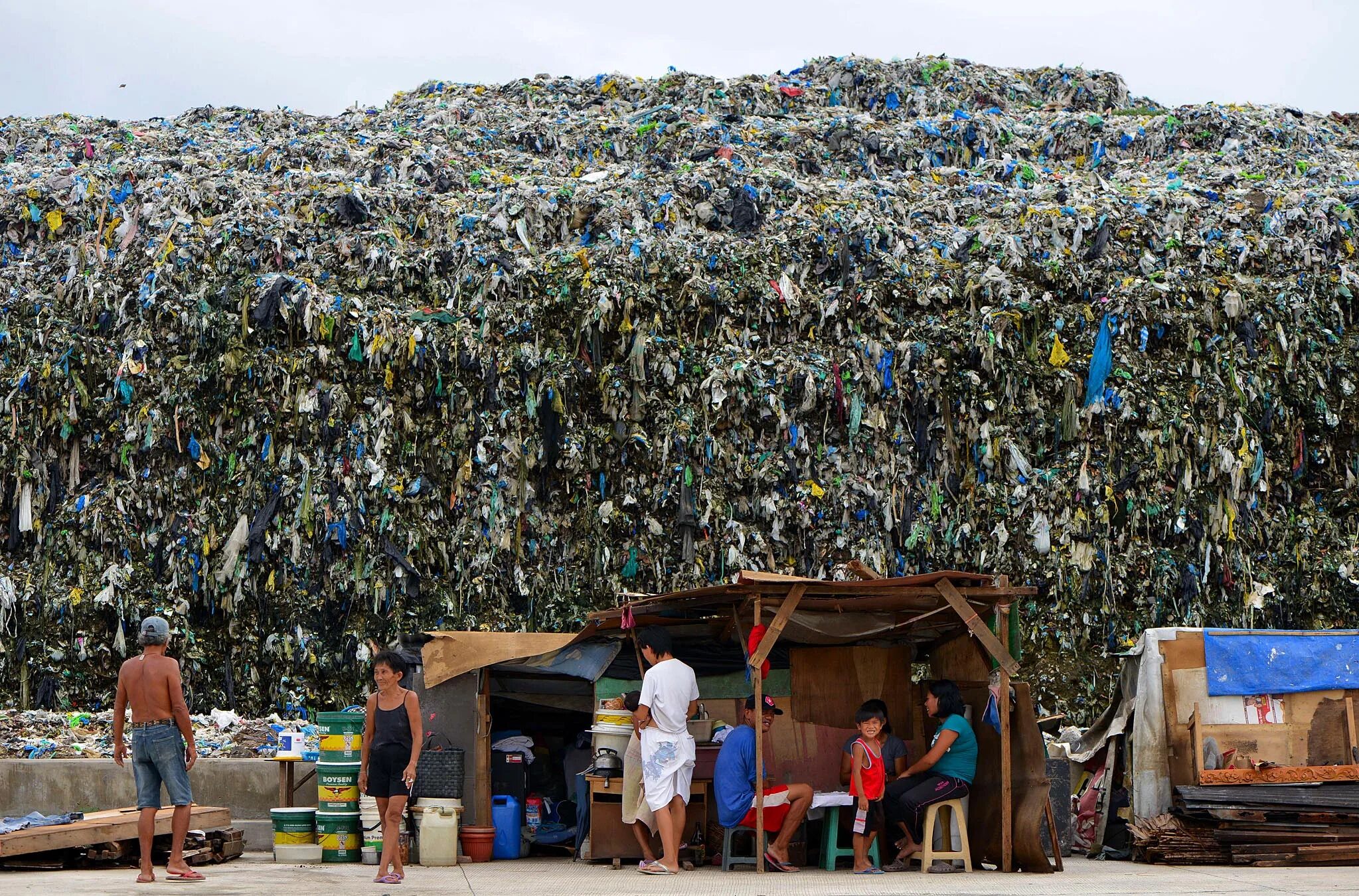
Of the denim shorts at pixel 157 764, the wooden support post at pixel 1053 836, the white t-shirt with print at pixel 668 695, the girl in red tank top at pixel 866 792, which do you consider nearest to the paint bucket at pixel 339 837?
the denim shorts at pixel 157 764

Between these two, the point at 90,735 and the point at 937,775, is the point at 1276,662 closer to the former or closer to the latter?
the point at 937,775

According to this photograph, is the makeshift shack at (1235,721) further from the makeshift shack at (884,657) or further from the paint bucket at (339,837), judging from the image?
the paint bucket at (339,837)

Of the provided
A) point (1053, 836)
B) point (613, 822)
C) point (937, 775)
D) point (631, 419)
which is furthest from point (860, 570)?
point (631, 419)

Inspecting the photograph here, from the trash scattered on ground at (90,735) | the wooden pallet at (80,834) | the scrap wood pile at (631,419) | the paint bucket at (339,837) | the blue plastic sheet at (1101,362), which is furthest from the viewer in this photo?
the blue plastic sheet at (1101,362)

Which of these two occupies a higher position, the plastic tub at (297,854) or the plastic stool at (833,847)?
the plastic stool at (833,847)

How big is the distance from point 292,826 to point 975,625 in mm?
4409

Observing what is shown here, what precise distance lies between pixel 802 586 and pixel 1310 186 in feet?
38.4

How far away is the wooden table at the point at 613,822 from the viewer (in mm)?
8188

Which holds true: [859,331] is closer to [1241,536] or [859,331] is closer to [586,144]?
[1241,536]

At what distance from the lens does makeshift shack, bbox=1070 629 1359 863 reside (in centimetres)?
848

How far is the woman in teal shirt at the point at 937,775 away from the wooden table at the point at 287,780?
384 cm

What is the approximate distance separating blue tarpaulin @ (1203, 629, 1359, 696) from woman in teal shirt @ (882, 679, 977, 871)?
77.8 inches

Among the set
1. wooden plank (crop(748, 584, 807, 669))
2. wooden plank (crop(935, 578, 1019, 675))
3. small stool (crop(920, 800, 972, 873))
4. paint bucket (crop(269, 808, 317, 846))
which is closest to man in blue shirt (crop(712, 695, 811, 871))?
wooden plank (crop(748, 584, 807, 669))

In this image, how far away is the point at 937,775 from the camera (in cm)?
766
